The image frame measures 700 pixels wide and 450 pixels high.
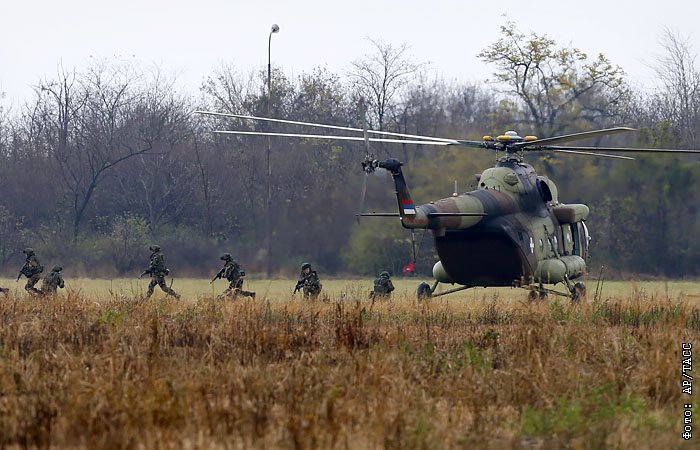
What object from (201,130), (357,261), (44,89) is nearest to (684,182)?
(357,261)

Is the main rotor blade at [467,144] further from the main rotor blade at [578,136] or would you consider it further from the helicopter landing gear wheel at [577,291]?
the helicopter landing gear wheel at [577,291]

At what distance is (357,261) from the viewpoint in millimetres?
34250

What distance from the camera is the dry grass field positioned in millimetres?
7633

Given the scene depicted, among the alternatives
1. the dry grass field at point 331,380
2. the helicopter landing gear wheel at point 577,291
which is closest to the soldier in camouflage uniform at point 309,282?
the helicopter landing gear wheel at point 577,291

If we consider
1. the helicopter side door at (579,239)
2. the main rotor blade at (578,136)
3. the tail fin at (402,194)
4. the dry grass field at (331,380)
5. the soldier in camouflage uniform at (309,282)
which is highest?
the main rotor blade at (578,136)

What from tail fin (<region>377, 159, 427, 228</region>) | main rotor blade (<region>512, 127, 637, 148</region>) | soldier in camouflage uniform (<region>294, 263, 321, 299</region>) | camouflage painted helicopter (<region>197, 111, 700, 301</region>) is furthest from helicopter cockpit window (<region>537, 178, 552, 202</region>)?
soldier in camouflage uniform (<region>294, 263, 321, 299</region>)

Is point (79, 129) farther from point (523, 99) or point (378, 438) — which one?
point (378, 438)

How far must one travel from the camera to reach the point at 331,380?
9.42 metres

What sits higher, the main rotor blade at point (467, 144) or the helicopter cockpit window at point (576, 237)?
the main rotor blade at point (467, 144)

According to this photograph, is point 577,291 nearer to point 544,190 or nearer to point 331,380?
point 544,190

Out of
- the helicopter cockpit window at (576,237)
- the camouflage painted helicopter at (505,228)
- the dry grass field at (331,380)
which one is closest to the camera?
the dry grass field at (331,380)

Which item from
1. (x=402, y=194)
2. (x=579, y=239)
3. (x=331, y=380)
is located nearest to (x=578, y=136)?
(x=402, y=194)

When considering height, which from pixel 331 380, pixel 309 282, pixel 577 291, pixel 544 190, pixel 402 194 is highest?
pixel 544 190

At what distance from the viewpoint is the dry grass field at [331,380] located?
7.63 m
